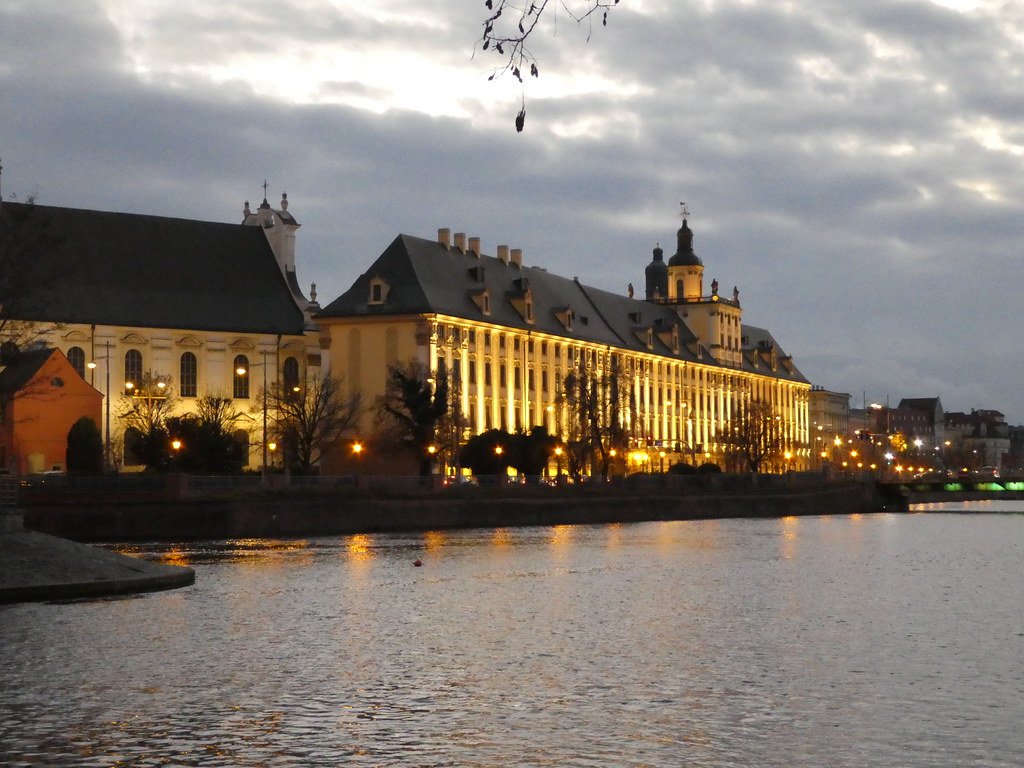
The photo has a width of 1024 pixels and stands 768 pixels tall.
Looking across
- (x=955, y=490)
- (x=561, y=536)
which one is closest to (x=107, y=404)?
(x=561, y=536)

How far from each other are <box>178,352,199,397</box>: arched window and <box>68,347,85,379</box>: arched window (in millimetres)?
8042

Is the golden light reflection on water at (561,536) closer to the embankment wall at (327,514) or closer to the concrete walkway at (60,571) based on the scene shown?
the embankment wall at (327,514)

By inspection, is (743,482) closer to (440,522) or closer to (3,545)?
(440,522)

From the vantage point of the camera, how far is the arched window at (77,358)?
4786 inches

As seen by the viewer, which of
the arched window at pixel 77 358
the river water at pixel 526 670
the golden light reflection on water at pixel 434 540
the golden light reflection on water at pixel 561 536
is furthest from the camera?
the arched window at pixel 77 358

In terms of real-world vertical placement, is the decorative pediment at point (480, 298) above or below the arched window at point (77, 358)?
above

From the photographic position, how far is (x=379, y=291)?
130m

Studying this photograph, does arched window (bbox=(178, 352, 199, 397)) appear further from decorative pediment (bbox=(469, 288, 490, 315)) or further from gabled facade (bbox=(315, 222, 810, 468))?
decorative pediment (bbox=(469, 288, 490, 315))

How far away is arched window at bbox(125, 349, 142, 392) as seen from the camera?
123938 mm

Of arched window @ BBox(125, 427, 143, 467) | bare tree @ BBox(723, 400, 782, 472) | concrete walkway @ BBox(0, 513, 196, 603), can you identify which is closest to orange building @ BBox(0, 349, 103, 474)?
arched window @ BBox(125, 427, 143, 467)

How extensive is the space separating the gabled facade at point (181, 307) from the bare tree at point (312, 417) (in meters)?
6.67

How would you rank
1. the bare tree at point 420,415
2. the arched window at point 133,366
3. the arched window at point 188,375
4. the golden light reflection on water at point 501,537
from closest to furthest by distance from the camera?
the golden light reflection on water at point 501,537 → the bare tree at point 420,415 → the arched window at point 133,366 → the arched window at point 188,375

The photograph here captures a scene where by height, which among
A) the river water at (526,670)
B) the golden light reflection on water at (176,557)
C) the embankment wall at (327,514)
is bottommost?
the river water at (526,670)

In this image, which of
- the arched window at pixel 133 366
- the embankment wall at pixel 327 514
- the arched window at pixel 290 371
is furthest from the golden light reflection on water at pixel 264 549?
the arched window at pixel 290 371
